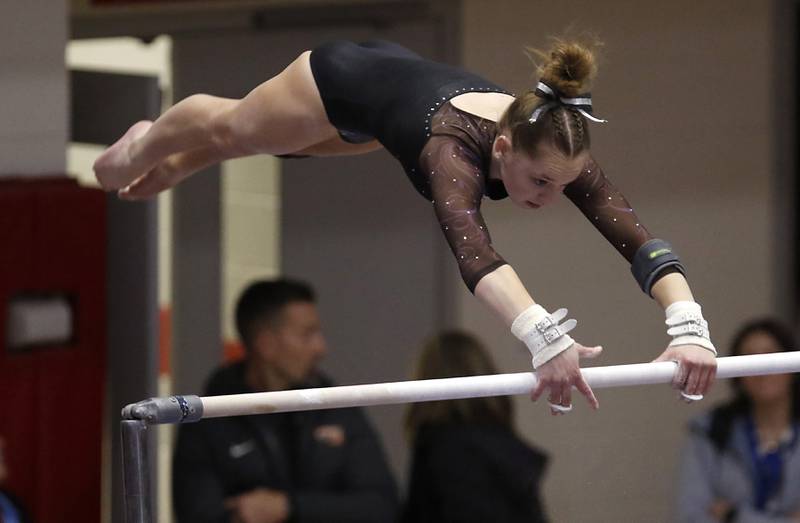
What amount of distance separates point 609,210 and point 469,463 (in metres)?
1.15

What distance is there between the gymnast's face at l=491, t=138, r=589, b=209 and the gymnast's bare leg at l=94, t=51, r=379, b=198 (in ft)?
1.35

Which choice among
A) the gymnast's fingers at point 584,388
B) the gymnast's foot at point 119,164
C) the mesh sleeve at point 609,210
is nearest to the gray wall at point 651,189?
the gymnast's foot at point 119,164

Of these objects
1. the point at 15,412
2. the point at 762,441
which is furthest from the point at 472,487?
the point at 15,412

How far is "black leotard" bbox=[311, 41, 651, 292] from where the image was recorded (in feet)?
7.93

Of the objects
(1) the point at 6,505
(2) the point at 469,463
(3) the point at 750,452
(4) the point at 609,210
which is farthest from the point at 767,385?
(1) the point at 6,505

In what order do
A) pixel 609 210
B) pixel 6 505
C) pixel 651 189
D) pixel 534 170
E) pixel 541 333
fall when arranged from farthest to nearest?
pixel 651 189 < pixel 6 505 < pixel 609 210 < pixel 534 170 < pixel 541 333

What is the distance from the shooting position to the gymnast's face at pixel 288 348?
152 inches

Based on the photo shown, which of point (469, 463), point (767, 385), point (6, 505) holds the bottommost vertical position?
point (6, 505)

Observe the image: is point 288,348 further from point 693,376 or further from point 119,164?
point 693,376

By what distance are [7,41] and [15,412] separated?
872 millimetres

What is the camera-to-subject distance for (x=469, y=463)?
3.62 meters

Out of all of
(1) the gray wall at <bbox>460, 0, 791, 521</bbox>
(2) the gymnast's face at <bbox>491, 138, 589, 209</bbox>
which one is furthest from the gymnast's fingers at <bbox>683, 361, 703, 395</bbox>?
(1) the gray wall at <bbox>460, 0, 791, 521</bbox>

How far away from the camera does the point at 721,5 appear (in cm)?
477

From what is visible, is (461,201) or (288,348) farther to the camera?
(288,348)
